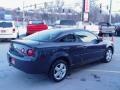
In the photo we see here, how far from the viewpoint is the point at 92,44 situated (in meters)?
7.34

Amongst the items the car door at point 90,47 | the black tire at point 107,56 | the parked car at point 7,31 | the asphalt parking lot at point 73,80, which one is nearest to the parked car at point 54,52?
the car door at point 90,47

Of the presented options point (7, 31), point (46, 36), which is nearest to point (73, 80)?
point (46, 36)

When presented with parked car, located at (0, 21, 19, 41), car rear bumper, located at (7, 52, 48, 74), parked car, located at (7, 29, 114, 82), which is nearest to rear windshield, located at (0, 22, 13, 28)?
parked car, located at (0, 21, 19, 41)

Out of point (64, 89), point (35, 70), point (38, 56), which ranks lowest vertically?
point (64, 89)

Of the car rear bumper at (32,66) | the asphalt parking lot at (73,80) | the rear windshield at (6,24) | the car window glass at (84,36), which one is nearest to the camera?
the car rear bumper at (32,66)

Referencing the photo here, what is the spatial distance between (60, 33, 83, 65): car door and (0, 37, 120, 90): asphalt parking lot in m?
0.56

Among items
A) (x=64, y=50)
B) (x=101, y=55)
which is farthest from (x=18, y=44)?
(x=101, y=55)

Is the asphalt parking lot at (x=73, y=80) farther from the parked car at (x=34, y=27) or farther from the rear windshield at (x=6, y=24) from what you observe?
the parked car at (x=34, y=27)

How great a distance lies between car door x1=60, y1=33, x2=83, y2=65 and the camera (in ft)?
20.8

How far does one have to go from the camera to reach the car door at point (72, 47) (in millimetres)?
6348

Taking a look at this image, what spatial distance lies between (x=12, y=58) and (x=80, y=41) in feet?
7.02

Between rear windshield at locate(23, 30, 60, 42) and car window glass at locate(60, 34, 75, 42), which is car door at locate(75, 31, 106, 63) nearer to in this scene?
car window glass at locate(60, 34, 75, 42)

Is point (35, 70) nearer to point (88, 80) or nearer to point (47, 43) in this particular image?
point (47, 43)

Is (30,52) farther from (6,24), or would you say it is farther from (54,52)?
(6,24)
